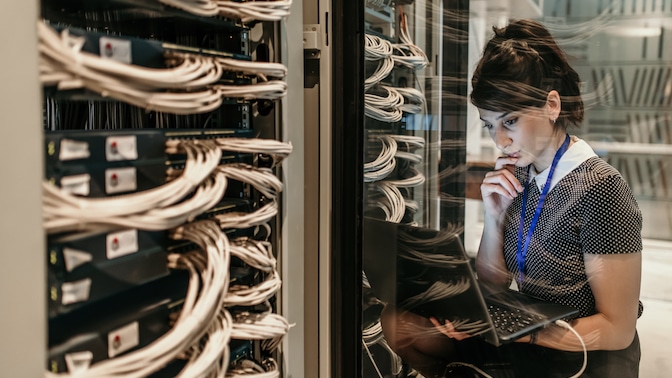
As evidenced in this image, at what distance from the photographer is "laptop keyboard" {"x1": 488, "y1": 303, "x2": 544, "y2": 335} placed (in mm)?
1339

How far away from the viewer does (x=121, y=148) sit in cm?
A: 84

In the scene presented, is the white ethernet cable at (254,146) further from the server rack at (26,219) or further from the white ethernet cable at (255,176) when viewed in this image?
the server rack at (26,219)

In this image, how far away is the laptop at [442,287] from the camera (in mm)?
1353

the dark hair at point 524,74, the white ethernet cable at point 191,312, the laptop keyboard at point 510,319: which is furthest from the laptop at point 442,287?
the white ethernet cable at point 191,312

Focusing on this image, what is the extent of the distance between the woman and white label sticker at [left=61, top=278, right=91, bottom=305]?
90cm

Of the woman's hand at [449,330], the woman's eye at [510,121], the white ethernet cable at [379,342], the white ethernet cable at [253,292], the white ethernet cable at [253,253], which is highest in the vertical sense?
the woman's eye at [510,121]

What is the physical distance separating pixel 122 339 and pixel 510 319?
86 centimetres

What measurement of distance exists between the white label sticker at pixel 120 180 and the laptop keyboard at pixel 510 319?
2.85ft

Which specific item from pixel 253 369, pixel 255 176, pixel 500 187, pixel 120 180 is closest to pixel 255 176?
pixel 255 176

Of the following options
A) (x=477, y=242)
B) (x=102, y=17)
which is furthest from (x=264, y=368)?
(x=102, y=17)

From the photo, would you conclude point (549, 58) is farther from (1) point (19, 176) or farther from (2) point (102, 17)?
(1) point (19, 176)

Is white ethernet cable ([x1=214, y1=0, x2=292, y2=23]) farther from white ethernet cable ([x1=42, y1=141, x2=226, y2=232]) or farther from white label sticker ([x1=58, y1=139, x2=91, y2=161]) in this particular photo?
white label sticker ([x1=58, y1=139, x2=91, y2=161])

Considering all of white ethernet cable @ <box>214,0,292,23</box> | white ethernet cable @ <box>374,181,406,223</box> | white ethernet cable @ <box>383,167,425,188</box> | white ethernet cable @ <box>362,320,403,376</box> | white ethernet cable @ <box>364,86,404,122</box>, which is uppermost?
white ethernet cable @ <box>214,0,292,23</box>

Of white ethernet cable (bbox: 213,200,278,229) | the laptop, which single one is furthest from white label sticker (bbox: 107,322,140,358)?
the laptop
